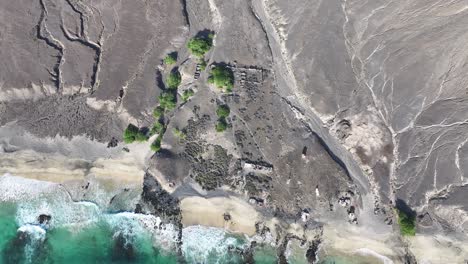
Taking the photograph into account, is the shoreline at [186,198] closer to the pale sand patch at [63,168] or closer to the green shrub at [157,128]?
the pale sand patch at [63,168]

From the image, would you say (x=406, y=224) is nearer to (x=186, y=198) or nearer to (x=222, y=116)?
(x=222, y=116)

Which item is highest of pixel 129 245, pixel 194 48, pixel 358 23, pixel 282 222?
pixel 358 23

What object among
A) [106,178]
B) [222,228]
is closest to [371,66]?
[222,228]

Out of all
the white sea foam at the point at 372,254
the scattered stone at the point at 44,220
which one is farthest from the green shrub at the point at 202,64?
the white sea foam at the point at 372,254

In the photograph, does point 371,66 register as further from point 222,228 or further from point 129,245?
point 129,245

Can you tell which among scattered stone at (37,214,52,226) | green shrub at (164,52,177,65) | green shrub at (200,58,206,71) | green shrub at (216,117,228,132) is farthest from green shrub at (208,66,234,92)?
scattered stone at (37,214,52,226)

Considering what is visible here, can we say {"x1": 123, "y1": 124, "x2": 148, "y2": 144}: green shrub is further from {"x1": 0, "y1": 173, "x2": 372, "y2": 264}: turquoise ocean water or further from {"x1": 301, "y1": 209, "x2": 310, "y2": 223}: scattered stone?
{"x1": 301, "y1": 209, "x2": 310, "y2": 223}: scattered stone
